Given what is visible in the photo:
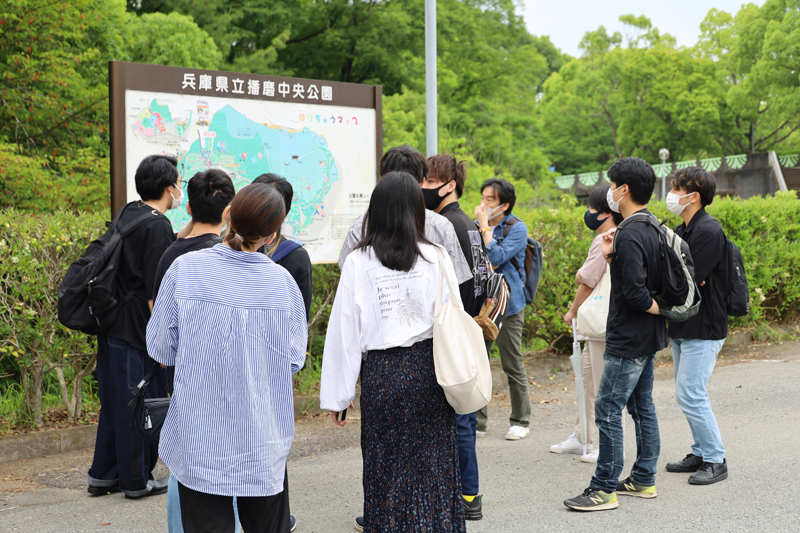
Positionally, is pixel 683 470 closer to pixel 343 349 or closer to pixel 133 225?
pixel 343 349

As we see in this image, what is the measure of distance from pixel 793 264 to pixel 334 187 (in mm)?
6949

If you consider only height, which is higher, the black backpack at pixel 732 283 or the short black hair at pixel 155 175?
the short black hair at pixel 155 175

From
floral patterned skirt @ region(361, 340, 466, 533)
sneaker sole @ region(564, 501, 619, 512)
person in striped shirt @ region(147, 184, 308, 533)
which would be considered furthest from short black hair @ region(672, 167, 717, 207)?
person in striped shirt @ region(147, 184, 308, 533)

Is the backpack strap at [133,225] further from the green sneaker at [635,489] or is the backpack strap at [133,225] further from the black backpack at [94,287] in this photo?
the green sneaker at [635,489]

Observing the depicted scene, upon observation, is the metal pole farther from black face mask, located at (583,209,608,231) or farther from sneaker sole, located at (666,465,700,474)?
sneaker sole, located at (666,465,700,474)

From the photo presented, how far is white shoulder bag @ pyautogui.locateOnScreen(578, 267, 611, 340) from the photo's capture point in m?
4.67

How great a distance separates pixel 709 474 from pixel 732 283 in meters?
1.26

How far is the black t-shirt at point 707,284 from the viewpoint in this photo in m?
4.44

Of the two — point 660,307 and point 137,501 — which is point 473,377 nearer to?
point 660,307

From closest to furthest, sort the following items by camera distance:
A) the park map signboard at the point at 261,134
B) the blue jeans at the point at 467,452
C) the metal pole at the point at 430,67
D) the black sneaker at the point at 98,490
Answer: the blue jeans at the point at 467,452
the black sneaker at the point at 98,490
the park map signboard at the point at 261,134
the metal pole at the point at 430,67

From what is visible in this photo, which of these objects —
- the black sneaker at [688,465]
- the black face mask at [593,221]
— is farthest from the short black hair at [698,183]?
the black sneaker at [688,465]

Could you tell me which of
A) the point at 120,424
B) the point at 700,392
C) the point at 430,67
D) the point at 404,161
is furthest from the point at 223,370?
the point at 430,67

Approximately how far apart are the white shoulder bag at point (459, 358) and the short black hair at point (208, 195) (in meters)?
1.31

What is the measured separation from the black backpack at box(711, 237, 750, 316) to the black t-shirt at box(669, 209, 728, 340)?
0.02 m
